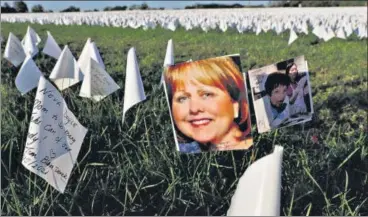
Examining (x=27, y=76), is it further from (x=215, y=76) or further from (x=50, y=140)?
(x=215, y=76)

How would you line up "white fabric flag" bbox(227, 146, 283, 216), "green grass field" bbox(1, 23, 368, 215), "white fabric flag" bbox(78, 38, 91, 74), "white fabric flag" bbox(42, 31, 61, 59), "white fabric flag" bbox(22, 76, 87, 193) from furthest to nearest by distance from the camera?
"white fabric flag" bbox(42, 31, 61, 59) < "white fabric flag" bbox(78, 38, 91, 74) < "green grass field" bbox(1, 23, 368, 215) < "white fabric flag" bbox(22, 76, 87, 193) < "white fabric flag" bbox(227, 146, 283, 216)

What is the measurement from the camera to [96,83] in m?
3.67

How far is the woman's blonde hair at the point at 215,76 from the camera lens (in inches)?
106

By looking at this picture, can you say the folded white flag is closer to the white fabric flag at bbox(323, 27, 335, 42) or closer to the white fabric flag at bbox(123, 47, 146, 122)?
the white fabric flag at bbox(123, 47, 146, 122)

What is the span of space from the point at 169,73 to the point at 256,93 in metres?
0.42

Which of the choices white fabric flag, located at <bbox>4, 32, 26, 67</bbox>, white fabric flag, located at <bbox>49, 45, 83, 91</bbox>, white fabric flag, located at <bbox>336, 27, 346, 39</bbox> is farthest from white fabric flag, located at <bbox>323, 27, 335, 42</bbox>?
white fabric flag, located at <bbox>49, 45, 83, 91</bbox>

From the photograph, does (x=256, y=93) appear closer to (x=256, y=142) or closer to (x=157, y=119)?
(x=256, y=142)

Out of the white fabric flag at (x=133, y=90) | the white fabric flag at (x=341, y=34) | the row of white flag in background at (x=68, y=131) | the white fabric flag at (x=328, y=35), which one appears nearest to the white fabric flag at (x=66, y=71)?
the row of white flag in background at (x=68, y=131)

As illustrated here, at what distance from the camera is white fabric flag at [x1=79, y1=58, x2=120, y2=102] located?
3.60 metres

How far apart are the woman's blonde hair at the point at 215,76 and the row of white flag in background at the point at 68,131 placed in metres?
0.43

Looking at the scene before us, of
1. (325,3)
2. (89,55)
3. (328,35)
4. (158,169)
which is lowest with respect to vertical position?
(158,169)

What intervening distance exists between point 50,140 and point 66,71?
1.66 meters

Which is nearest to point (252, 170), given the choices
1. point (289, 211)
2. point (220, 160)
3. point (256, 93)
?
point (289, 211)

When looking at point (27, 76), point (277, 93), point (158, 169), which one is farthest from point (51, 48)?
point (277, 93)
